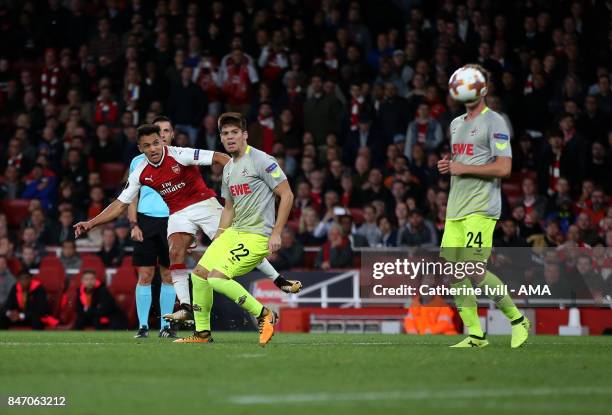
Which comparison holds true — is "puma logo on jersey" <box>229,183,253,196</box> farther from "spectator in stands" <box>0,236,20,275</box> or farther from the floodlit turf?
"spectator in stands" <box>0,236,20,275</box>

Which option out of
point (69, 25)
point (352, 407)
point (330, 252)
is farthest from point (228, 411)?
point (69, 25)

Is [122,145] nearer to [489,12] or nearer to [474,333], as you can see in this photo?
[489,12]

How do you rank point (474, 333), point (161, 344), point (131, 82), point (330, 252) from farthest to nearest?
point (131, 82)
point (330, 252)
point (161, 344)
point (474, 333)

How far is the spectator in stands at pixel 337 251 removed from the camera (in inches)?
779

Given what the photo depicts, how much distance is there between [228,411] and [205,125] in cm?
1670

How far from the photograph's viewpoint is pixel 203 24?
2553 centimetres

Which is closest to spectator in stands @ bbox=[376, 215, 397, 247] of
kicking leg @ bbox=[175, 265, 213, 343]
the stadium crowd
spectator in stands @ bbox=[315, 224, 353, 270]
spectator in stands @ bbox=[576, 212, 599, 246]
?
the stadium crowd

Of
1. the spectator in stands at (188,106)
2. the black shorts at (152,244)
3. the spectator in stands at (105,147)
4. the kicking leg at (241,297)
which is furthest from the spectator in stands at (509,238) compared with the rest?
the spectator in stands at (105,147)

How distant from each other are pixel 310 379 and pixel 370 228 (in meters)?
12.1

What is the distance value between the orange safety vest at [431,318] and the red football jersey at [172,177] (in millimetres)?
5041

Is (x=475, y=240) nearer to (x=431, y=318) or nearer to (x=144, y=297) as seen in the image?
(x=144, y=297)

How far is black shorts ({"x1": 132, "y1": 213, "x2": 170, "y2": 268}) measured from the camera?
14.5 metres

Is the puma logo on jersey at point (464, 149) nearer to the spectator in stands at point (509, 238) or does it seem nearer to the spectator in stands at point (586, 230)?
the spectator in stands at point (509, 238)

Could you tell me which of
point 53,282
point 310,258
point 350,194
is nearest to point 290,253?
point 310,258
